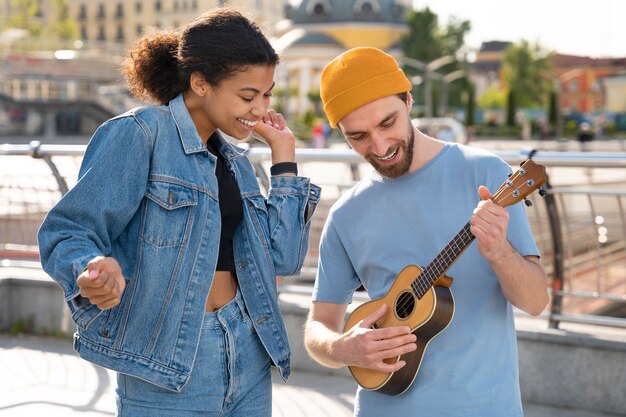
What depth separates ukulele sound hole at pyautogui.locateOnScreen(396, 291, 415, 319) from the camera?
2912 millimetres

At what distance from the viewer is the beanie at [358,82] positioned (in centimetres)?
292

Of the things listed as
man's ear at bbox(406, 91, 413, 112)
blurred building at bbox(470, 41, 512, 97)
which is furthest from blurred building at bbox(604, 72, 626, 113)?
man's ear at bbox(406, 91, 413, 112)

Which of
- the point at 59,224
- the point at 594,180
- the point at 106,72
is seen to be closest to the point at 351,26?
the point at 106,72

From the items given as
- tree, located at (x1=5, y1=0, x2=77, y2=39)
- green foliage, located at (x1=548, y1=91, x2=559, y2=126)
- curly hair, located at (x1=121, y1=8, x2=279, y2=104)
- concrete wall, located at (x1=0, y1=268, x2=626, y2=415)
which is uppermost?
curly hair, located at (x1=121, y1=8, x2=279, y2=104)

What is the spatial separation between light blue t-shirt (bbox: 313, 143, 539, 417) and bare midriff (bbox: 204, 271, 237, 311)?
39 centimetres

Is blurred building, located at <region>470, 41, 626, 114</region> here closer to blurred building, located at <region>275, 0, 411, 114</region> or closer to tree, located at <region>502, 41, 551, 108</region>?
tree, located at <region>502, 41, 551, 108</region>

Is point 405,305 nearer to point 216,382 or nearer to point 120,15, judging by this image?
point 216,382

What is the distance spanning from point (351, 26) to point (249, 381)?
117729mm

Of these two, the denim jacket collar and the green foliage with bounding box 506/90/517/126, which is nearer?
the denim jacket collar

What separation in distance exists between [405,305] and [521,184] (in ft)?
1.73

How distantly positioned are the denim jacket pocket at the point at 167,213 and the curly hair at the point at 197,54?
0.33 m

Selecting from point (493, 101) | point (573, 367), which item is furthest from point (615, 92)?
point (573, 367)

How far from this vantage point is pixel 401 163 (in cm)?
295

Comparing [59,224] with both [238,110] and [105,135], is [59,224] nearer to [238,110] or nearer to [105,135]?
[105,135]
